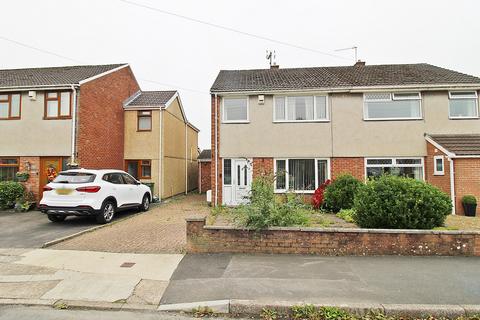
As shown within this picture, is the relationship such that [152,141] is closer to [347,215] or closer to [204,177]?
[204,177]

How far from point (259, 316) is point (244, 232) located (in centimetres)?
223

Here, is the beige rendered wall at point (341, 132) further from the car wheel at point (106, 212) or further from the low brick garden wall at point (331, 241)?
the low brick garden wall at point (331, 241)

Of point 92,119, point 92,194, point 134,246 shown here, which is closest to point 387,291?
point 134,246

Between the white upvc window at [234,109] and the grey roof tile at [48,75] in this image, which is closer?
the white upvc window at [234,109]

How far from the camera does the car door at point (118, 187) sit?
30.4ft

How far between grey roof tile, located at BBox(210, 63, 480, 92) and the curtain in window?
3.31m

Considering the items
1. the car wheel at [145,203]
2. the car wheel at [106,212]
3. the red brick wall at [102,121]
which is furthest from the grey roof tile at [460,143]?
the red brick wall at [102,121]

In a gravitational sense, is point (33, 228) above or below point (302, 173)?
below

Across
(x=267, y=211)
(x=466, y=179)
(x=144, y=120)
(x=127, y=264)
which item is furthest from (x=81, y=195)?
(x=466, y=179)

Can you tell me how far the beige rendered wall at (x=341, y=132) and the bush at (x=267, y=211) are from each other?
5.81 metres

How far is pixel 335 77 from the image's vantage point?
44.9 ft

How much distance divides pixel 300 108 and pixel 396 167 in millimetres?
4891

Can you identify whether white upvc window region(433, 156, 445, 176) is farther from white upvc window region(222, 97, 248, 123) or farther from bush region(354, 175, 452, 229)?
white upvc window region(222, 97, 248, 123)

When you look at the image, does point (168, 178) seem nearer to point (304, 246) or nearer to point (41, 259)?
point (41, 259)
